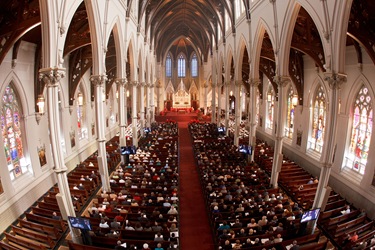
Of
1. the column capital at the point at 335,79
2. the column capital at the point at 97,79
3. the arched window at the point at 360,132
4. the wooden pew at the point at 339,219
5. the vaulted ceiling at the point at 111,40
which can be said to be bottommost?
the wooden pew at the point at 339,219

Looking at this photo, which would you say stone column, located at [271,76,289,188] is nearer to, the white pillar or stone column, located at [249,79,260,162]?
stone column, located at [249,79,260,162]

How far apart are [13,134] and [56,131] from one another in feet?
22.9

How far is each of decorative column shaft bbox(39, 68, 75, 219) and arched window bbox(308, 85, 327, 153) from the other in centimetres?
1811

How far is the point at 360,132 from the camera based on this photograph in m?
17.2

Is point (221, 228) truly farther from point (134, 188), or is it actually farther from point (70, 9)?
point (70, 9)

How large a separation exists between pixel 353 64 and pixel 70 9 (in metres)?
15.9

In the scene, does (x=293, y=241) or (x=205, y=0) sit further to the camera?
(x=205, y=0)

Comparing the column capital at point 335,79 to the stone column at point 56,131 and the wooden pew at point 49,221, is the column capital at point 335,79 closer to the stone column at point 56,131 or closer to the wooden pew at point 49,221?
the stone column at point 56,131

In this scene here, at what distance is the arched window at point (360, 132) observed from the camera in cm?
1658

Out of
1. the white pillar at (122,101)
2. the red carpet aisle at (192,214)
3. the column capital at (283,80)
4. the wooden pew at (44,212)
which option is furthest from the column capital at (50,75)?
the column capital at (283,80)

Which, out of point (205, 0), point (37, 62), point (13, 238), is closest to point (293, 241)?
point (13, 238)

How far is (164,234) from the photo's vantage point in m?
11.8

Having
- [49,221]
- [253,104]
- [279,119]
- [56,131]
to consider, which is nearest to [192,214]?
[49,221]

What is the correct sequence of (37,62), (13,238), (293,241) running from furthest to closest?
(37,62), (13,238), (293,241)
